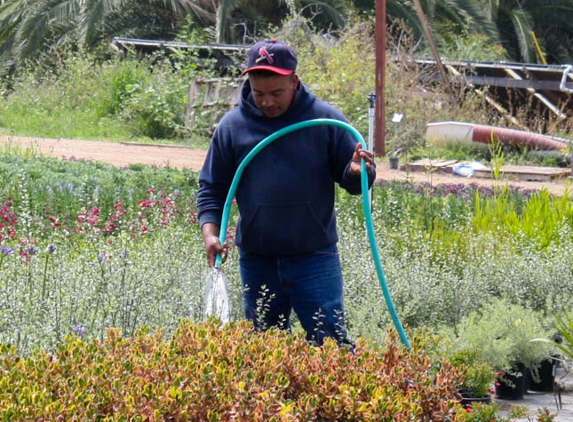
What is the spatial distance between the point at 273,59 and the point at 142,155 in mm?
12148

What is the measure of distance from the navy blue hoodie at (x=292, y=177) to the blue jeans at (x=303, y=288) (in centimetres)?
6

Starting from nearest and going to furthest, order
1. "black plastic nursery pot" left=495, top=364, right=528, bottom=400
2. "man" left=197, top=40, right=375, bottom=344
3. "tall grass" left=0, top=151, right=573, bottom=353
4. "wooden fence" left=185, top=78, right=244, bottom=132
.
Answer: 1. "man" left=197, top=40, right=375, bottom=344
2. "tall grass" left=0, top=151, right=573, bottom=353
3. "black plastic nursery pot" left=495, top=364, right=528, bottom=400
4. "wooden fence" left=185, top=78, right=244, bottom=132

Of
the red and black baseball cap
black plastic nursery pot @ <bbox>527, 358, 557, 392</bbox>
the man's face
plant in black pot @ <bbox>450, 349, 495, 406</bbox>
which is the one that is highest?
the red and black baseball cap

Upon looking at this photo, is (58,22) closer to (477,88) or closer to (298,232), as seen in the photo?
(477,88)

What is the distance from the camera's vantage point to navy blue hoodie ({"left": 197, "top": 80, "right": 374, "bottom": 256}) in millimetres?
4238

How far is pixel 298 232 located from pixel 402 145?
1321 cm

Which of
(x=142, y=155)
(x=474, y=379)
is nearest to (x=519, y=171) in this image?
(x=142, y=155)

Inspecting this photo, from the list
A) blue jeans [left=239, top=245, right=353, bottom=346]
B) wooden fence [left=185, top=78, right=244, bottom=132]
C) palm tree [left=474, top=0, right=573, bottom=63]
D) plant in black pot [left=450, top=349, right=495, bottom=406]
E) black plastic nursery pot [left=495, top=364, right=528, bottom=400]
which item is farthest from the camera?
palm tree [left=474, top=0, right=573, bottom=63]

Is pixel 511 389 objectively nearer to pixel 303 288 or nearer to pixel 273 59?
pixel 303 288

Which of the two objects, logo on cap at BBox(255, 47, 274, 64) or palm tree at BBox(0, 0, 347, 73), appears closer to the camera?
logo on cap at BBox(255, 47, 274, 64)

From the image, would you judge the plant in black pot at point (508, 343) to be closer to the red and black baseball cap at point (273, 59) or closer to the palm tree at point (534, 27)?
the red and black baseball cap at point (273, 59)

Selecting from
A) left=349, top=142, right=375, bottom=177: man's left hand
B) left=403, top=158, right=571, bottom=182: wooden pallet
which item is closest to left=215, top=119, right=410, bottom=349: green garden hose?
left=349, top=142, right=375, bottom=177: man's left hand

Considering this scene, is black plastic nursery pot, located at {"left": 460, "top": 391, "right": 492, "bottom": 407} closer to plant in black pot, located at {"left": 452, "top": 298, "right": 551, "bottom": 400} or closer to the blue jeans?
plant in black pot, located at {"left": 452, "top": 298, "right": 551, "bottom": 400}

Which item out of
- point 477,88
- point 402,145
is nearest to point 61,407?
point 402,145
